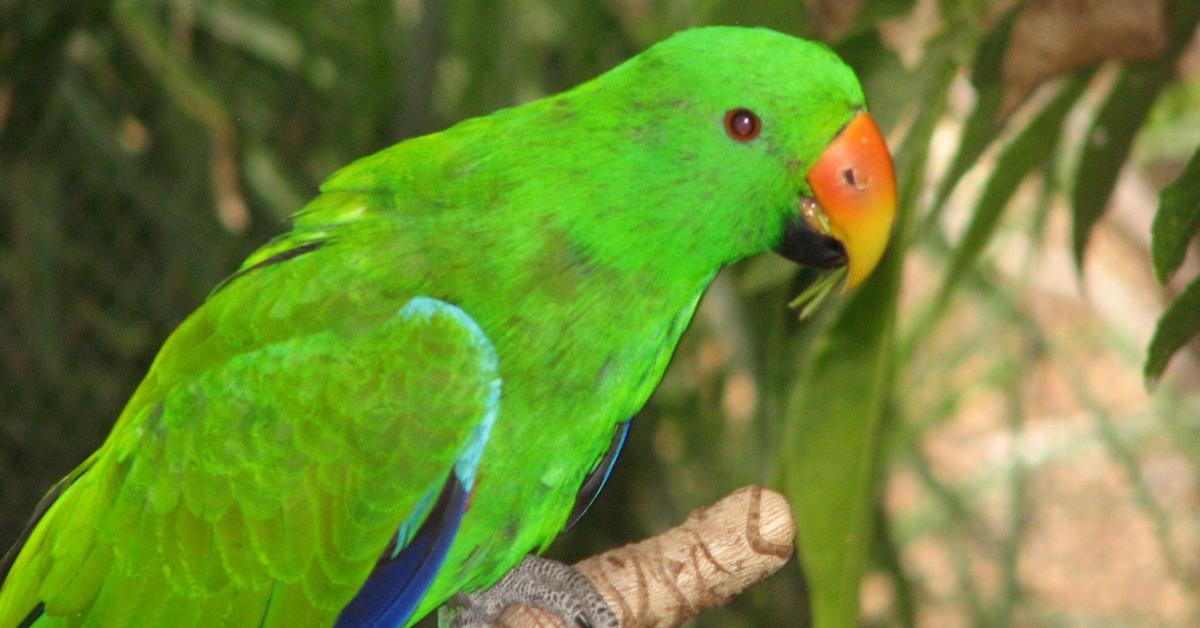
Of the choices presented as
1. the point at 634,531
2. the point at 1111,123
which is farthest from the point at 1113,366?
the point at 1111,123

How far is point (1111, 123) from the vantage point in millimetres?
1258

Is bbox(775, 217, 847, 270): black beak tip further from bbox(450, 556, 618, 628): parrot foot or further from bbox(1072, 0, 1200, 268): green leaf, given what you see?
bbox(1072, 0, 1200, 268): green leaf

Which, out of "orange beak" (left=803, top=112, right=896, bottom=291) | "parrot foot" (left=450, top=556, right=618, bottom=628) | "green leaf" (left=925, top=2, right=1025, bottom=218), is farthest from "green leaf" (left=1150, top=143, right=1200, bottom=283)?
"parrot foot" (left=450, top=556, right=618, bottom=628)

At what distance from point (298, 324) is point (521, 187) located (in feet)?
0.61

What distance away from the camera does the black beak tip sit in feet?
2.84

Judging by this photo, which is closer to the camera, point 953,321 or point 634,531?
point 634,531

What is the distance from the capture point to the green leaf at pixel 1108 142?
1.25 m

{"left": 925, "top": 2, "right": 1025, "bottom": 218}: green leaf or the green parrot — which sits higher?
the green parrot

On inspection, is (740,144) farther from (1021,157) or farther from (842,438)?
(1021,157)

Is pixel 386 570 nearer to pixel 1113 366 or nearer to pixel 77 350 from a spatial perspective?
pixel 77 350

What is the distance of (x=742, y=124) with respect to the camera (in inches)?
32.7

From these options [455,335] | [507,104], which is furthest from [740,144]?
[507,104]

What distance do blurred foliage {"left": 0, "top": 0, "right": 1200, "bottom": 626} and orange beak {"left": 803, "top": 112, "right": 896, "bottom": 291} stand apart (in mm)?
236

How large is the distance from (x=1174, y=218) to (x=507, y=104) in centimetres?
81
